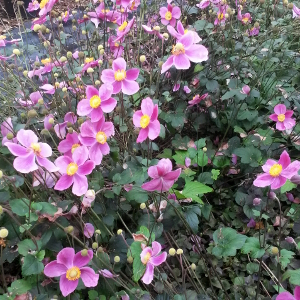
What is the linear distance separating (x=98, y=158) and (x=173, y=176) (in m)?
0.32

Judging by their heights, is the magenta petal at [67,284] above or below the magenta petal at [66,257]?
below

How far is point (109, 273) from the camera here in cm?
112

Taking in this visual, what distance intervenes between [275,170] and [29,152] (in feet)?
2.66

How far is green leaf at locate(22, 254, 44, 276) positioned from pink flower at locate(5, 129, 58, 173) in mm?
281

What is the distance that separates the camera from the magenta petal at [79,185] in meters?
1.08

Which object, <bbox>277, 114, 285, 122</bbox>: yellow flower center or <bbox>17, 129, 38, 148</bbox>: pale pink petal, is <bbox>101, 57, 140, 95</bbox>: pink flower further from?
<bbox>277, 114, 285, 122</bbox>: yellow flower center

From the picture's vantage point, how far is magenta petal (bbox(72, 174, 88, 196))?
108cm

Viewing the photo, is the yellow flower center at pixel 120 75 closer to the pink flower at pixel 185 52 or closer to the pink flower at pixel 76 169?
the pink flower at pixel 185 52

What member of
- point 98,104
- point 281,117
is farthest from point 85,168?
point 281,117

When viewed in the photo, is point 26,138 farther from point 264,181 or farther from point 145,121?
point 264,181

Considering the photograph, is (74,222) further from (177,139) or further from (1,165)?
(177,139)

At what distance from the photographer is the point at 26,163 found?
39.4 inches

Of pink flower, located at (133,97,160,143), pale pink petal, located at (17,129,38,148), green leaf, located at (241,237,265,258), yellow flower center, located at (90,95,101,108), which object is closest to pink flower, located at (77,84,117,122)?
yellow flower center, located at (90,95,101,108)

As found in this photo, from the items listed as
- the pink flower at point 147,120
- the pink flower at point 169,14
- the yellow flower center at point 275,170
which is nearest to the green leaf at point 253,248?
the yellow flower center at point 275,170
